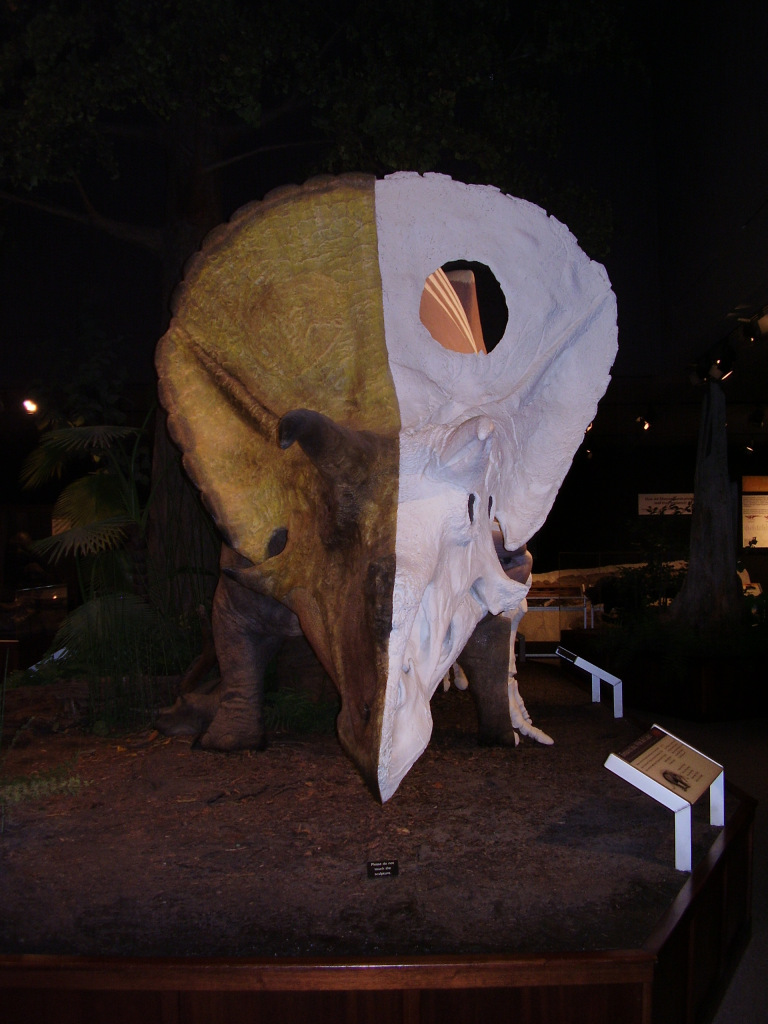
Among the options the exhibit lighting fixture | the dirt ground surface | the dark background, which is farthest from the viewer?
the exhibit lighting fixture

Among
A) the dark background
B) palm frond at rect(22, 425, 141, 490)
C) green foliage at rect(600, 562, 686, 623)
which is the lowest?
green foliage at rect(600, 562, 686, 623)

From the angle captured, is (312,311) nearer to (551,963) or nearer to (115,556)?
(551,963)

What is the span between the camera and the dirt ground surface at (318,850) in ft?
7.24

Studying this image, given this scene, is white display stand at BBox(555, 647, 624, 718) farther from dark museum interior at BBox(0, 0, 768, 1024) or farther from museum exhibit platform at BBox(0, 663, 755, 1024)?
dark museum interior at BBox(0, 0, 768, 1024)

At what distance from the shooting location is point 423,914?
231 centimetres

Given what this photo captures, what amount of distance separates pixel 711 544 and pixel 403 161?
4.09 meters

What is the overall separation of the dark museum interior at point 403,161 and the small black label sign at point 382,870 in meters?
2.31

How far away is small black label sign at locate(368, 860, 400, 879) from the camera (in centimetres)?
253

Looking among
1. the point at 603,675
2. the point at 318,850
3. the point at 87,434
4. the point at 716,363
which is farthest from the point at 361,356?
the point at 716,363

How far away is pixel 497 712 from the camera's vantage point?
389 centimetres

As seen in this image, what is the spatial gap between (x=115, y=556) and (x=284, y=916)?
3278mm

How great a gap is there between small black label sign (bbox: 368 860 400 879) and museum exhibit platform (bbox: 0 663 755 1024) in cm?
1

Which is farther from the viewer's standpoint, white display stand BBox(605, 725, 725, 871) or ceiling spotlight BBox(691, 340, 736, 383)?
ceiling spotlight BBox(691, 340, 736, 383)

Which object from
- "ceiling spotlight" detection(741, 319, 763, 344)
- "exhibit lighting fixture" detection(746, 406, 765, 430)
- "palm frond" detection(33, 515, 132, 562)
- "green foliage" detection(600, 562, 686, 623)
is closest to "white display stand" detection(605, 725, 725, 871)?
"palm frond" detection(33, 515, 132, 562)
